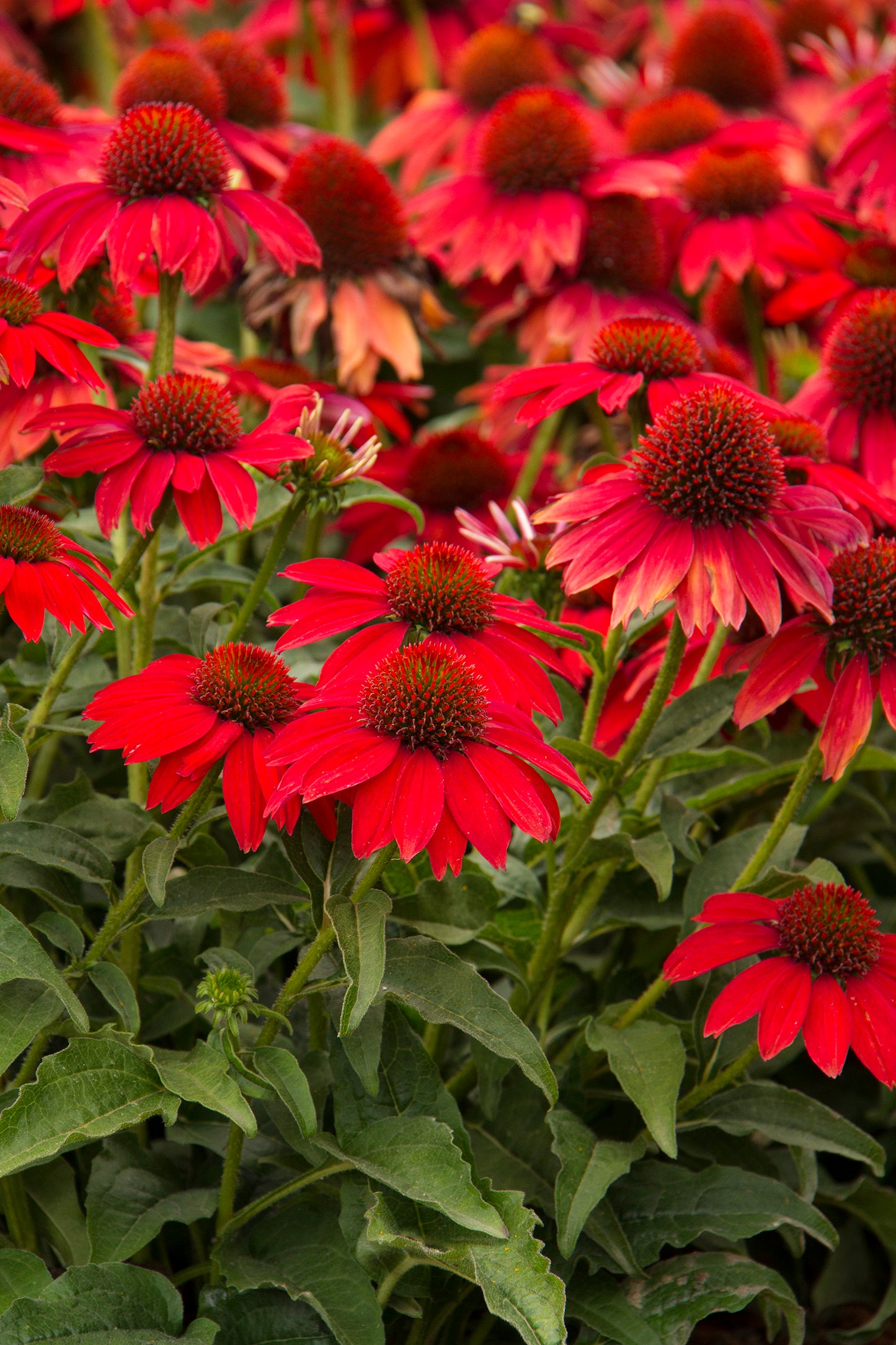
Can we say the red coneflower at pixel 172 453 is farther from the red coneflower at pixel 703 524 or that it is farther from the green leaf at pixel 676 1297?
the green leaf at pixel 676 1297

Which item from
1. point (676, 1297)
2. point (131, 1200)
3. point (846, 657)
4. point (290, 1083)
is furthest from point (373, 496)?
point (676, 1297)

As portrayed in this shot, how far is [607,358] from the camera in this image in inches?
53.2

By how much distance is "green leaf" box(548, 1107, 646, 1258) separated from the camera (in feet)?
3.73

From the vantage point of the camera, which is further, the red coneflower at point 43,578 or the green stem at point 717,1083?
the green stem at point 717,1083

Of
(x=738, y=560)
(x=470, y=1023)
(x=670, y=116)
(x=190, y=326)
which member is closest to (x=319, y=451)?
(x=738, y=560)

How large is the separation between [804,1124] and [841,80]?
85.1 inches

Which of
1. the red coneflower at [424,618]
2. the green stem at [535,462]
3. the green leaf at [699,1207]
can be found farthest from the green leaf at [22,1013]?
the green stem at [535,462]

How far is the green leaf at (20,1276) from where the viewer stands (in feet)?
3.59

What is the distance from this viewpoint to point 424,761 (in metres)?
1.01

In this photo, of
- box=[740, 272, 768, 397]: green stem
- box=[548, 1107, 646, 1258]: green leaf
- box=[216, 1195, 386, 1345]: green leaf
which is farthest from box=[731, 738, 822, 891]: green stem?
box=[740, 272, 768, 397]: green stem

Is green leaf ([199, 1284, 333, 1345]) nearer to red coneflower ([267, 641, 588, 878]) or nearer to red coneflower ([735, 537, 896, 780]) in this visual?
red coneflower ([267, 641, 588, 878])

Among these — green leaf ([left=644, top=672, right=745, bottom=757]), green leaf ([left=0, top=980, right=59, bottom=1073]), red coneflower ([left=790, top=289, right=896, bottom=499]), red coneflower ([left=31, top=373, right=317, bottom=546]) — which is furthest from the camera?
red coneflower ([left=790, top=289, right=896, bottom=499])

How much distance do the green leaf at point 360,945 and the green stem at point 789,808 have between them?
39 centimetres

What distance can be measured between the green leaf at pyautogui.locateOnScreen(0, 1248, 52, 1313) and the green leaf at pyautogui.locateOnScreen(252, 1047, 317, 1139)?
0.25 metres
